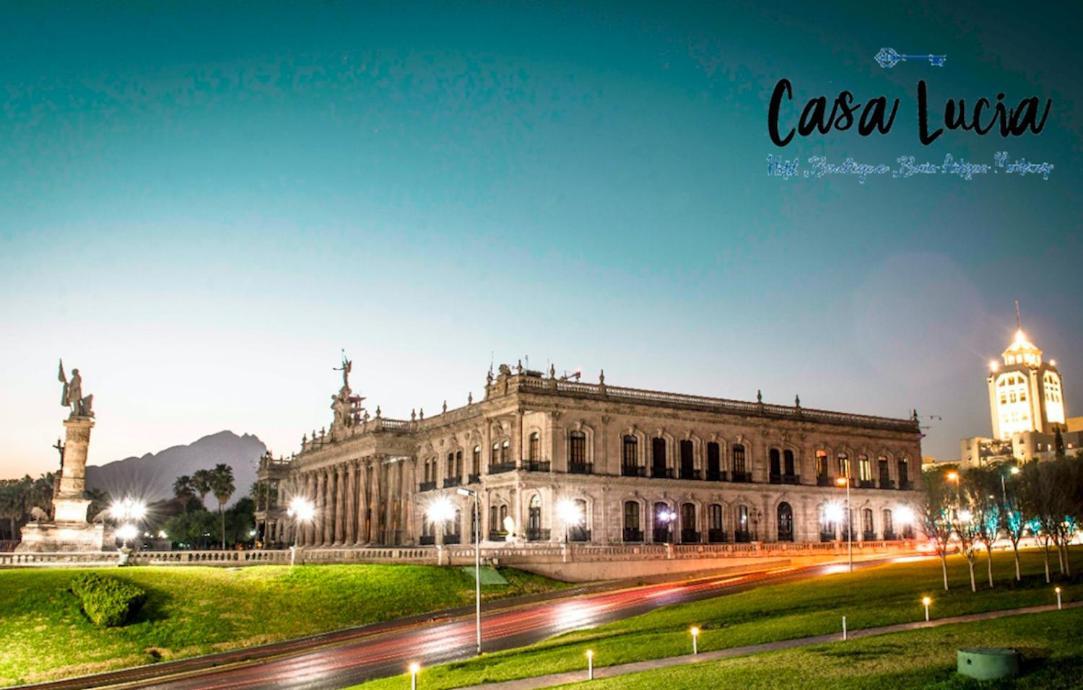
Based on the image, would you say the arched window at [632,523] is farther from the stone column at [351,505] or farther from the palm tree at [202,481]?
the palm tree at [202,481]

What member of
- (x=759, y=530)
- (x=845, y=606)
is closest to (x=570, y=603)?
(x=845, y=606)

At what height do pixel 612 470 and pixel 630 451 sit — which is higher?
pixel 630 451

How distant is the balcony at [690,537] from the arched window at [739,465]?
5.95m

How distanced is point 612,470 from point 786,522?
56.7 ft

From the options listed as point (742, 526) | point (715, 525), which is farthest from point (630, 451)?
point (742, 526)

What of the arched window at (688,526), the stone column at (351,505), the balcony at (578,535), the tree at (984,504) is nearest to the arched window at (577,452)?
the balcony at (578,535)

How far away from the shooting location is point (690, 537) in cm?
7194

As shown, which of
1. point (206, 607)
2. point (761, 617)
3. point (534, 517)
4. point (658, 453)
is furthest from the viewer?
point (658, 453)

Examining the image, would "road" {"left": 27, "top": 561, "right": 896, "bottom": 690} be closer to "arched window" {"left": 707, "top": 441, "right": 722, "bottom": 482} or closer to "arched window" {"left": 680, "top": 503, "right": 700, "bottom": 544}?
"arched window" {"left": 680, "top": 503, "right": 700, "bottom": 544}

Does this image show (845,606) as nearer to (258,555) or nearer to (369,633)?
(369,633)

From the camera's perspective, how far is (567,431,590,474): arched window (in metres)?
68.1

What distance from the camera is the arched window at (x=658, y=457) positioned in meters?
71.9

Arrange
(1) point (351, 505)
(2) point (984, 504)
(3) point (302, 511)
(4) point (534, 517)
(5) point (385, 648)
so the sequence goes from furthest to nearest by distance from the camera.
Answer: (3) point (302, 511) < (1) point (351, 505) < (4) point (534, 517) < (2) point (984, 504) < (5) point (385, 648)

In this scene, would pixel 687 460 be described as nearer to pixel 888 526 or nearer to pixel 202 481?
pixel 888 526
